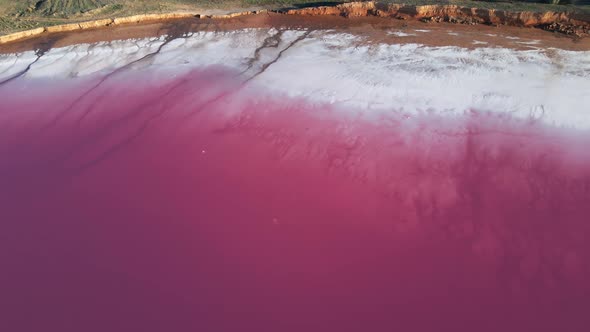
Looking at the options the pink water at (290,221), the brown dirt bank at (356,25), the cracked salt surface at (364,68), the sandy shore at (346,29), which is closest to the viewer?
the pink water at (290,221)

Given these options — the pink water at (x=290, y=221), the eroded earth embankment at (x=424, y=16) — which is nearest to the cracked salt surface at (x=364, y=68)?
the pink water at (x=290, y=221)

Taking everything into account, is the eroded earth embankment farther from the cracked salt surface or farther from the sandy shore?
the cracked salt surface

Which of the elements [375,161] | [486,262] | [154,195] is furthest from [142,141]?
[486,262]

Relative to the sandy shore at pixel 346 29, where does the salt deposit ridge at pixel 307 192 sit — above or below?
below

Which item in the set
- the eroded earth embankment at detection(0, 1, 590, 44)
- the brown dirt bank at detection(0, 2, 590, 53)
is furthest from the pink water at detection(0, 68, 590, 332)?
the eroded earth embankment at detection(0, 1, 590, 44)

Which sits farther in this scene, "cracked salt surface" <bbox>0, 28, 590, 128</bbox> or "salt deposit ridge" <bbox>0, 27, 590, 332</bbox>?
"cracked salt surface" <bbox>0, 28, 590, 128</bbox>

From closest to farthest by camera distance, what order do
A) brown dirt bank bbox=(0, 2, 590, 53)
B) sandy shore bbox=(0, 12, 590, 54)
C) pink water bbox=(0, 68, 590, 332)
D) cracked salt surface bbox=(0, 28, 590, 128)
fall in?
pink water bbox=(0, 68, 590, 332)
cracked salt surface bbox=(0, 28, 590, 128)
sandy shore bbox=(0, 12, 590, 54)
brown dirt bank bbox=(0, 2, 590, 53)

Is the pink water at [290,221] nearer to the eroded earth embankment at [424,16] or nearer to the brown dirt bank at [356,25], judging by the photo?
the brown dirt bank at [356,25]

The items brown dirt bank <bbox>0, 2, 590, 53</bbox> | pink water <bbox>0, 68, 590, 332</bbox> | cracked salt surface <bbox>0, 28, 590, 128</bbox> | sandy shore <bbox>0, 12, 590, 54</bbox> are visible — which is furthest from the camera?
brown dirt bank <bbox>0, 2, 590, 53</bbox>
